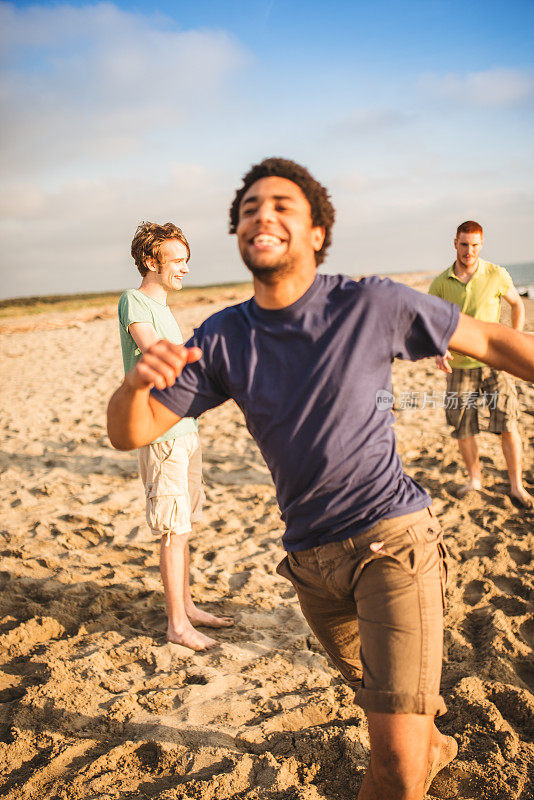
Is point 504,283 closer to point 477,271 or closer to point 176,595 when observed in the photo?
point 477,271

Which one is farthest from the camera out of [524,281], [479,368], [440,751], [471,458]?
[524,281]

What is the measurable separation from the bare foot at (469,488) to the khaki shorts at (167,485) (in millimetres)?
2764

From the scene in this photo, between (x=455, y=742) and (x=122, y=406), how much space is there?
190cm

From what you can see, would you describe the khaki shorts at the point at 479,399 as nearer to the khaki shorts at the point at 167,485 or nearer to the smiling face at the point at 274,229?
the khaki shorts at the point at 167,485

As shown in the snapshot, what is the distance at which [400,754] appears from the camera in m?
1.67

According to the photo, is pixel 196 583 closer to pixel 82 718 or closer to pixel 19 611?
pixel 19 611

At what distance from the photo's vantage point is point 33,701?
2631mm

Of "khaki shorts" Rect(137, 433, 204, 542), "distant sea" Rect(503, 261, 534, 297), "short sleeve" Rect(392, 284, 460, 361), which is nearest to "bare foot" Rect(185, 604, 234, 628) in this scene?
"khaki shorts" Rect(137, 433, 204, 542)

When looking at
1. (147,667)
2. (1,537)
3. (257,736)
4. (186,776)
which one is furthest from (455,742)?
(1,537)

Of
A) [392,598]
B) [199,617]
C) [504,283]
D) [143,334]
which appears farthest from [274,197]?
[504,283]

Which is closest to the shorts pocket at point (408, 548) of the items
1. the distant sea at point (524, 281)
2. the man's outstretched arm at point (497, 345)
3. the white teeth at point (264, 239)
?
the man's outstretched arm at point (497, 345)

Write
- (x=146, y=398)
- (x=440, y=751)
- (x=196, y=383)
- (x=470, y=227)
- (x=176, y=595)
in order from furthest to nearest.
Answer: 1. (x=470, y=227)
2. (x=176, y=595)
3. (x=440, y=751)
4. (x=196, y=383)
5. (x=146, y=398)

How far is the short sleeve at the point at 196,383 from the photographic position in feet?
6.51

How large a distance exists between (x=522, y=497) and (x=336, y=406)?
3565mm
